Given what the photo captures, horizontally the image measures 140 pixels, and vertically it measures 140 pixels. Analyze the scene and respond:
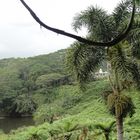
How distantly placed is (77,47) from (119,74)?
1835 millimetres

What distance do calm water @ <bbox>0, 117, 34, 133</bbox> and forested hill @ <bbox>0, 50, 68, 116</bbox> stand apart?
80.7 inches

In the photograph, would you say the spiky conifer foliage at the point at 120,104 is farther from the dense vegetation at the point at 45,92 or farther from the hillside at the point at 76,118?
the dense vegetation at the point at 45,92

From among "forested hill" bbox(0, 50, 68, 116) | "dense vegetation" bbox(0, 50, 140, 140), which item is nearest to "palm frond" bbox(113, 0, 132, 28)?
Result: "dense vegetation" bbox(0, 50, 140, 140)

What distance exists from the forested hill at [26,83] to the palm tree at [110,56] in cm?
4961

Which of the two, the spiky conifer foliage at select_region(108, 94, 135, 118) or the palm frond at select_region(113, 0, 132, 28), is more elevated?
the palm frond at select_region(113, 0, 132, 28)

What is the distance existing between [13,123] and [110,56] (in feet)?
156

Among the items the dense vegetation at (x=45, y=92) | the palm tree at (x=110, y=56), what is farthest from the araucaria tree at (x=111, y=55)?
the dense vegetation at (x=45, y=92)

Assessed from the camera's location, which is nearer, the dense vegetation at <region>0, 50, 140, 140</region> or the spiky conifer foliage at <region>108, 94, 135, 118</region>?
the spiky conifer foliage at <region>108, 94, 135, 118</region>

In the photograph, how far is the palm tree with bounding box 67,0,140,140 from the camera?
43.2ft

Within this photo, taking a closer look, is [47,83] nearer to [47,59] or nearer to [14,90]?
[14,90]

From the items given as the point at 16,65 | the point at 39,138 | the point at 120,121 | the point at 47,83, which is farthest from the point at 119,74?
the point at 16,65

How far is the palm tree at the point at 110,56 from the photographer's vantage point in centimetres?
1318

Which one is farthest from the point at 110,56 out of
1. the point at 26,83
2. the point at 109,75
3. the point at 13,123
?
the point at 26,83

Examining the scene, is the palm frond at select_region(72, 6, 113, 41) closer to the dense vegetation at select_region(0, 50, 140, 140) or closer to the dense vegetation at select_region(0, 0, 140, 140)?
the dense vegetation at select_region(0, 0, 140, 140)
